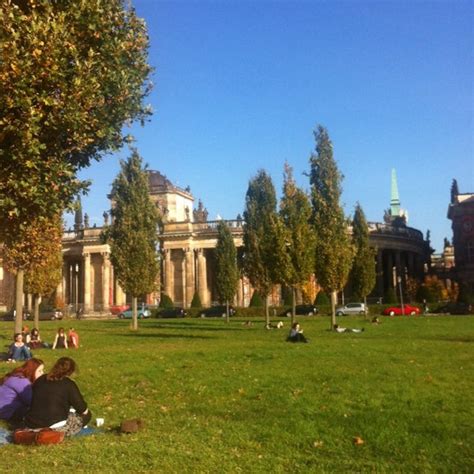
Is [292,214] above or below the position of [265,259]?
above

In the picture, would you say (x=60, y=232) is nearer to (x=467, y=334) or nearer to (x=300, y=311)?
(x=467, y=334)

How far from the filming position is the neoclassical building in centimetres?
9019

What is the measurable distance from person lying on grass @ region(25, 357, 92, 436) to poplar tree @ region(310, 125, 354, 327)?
29.2 m

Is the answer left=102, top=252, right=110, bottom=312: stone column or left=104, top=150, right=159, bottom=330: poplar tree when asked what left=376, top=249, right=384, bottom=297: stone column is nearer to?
left=102, top=252, right=110, bottom=312: stone column

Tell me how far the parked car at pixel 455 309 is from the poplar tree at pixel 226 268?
77.2ft

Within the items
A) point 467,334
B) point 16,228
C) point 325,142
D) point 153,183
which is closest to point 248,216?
point 325,142

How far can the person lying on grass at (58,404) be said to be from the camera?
10461 mm

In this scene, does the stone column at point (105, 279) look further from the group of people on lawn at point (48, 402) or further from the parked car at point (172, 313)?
the group of people on lawn at point (48, 402)

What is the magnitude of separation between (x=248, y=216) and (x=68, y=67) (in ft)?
132

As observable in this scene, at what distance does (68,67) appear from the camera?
10.8 meters

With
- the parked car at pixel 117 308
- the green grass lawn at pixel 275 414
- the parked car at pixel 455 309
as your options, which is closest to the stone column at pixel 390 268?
the parked car at pixel 455 309

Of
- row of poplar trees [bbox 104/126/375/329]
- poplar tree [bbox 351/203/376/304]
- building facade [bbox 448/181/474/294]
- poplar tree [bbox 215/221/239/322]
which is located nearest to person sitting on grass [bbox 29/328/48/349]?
row of poplar trees [bbox 104/126/375/329]

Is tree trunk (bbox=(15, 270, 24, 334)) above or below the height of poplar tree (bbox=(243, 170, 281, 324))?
below

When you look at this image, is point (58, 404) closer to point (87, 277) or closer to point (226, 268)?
point (226, 268)
